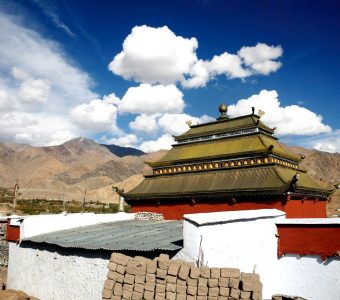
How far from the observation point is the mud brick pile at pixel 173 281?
9.75 meters

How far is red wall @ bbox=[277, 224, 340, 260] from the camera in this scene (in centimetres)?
1152

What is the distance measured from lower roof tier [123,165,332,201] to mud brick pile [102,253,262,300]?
308 inches

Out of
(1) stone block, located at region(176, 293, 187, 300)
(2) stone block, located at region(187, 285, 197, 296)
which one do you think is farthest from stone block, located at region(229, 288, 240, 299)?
(1) stone block, located at region(176, 293, 187, 300)

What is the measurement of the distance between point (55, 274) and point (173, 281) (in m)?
7.75

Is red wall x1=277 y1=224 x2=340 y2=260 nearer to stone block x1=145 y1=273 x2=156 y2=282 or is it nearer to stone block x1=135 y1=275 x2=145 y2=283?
stone block x1=145 y1=273 x2=156 y2=282

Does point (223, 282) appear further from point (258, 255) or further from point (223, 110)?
point (223, 110)

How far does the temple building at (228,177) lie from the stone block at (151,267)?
855cm

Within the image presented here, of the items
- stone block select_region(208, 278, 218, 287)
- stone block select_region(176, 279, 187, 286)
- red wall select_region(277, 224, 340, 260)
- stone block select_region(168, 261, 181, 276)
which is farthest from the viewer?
red wall select_region(277, 224, 340, 260)

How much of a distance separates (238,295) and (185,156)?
14430mm

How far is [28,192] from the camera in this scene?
13550 centimetres

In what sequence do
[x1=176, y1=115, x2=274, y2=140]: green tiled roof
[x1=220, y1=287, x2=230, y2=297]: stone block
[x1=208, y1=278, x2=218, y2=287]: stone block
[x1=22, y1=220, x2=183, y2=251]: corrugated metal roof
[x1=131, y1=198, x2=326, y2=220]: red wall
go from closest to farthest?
[x1=220, y1=287, x2=230, y2=297]: stone block
[x1=208, y1=278, x2=218, y2=287]: stone block
[x1=22, y1=220, x2=183, y2=251]: corrugated metal roof
[x1=131, y1=198, x2=326, y2=220]: red wall
[x1=176, y1=115, x2=274, y2=140]: green tiled roof

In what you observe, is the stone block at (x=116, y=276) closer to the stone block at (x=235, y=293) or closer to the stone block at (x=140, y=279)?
the stone block at (x=140, y=279)

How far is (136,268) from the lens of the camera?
35.9 feet

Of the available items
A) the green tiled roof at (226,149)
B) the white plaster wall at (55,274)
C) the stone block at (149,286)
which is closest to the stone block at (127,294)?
the stone block at (149,286)
